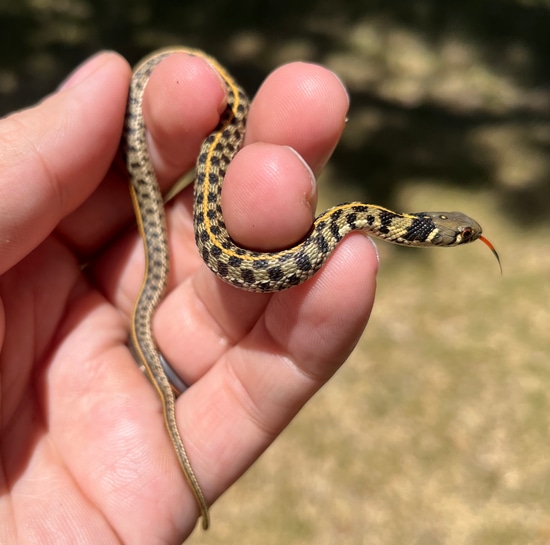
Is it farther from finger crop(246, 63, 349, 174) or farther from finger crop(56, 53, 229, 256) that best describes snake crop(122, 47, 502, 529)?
finger crop(246, 63, 349, 174)

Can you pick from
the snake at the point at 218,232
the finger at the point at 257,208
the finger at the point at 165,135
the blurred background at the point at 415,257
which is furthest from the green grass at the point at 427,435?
the finger at the point at 165,135

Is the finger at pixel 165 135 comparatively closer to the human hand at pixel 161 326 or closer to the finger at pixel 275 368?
the human hand at pixel 161 326

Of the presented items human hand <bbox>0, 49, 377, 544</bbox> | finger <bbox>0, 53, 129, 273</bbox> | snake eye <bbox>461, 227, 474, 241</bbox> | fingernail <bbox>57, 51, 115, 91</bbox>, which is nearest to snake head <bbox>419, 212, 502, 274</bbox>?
snake eye <bbox>461, 227, 474, 241</bbox>

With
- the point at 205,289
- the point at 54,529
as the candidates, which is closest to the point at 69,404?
the point at 54,529

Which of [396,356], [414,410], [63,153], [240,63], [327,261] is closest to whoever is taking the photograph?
[327,261]

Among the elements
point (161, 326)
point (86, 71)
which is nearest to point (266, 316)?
point (161, 326)

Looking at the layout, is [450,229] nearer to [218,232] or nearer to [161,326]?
[218,232]

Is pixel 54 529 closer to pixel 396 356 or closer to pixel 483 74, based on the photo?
pixel 396 356
